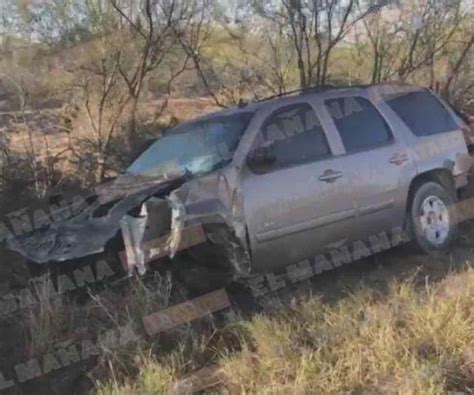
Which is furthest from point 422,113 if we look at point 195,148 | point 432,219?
point 195,148

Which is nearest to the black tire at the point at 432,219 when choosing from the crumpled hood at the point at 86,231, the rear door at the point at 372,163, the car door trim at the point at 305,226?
the rear door at the point at 372,163

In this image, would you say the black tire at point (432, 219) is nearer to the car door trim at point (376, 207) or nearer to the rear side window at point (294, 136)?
the car door trim at point (376, 207)

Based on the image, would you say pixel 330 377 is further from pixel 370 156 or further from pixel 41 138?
pixel 41 138

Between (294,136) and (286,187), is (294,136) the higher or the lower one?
the higher one

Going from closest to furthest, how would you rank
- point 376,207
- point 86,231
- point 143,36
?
point 86,231 < point 376,207 < point 143,36

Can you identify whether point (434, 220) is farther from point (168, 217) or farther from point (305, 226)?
point (168, 217)

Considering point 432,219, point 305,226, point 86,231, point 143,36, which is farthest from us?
point 143,36

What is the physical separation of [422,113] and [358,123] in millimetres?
1004

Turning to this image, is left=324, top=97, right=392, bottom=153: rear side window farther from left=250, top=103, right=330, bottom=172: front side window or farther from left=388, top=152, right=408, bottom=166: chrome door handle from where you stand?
left=250, top=103, right=330, bottom=172: front side window

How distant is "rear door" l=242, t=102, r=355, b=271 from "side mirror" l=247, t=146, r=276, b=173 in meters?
0.02

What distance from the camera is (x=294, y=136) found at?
20.6ft

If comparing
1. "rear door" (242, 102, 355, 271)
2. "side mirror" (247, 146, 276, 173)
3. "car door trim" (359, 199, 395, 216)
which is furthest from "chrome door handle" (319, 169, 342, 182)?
"side mirror" (247, 146, 276, 173)

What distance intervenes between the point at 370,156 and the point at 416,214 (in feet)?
2.62

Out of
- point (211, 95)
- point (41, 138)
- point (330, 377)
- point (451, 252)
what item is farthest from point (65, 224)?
point (211, 95)
